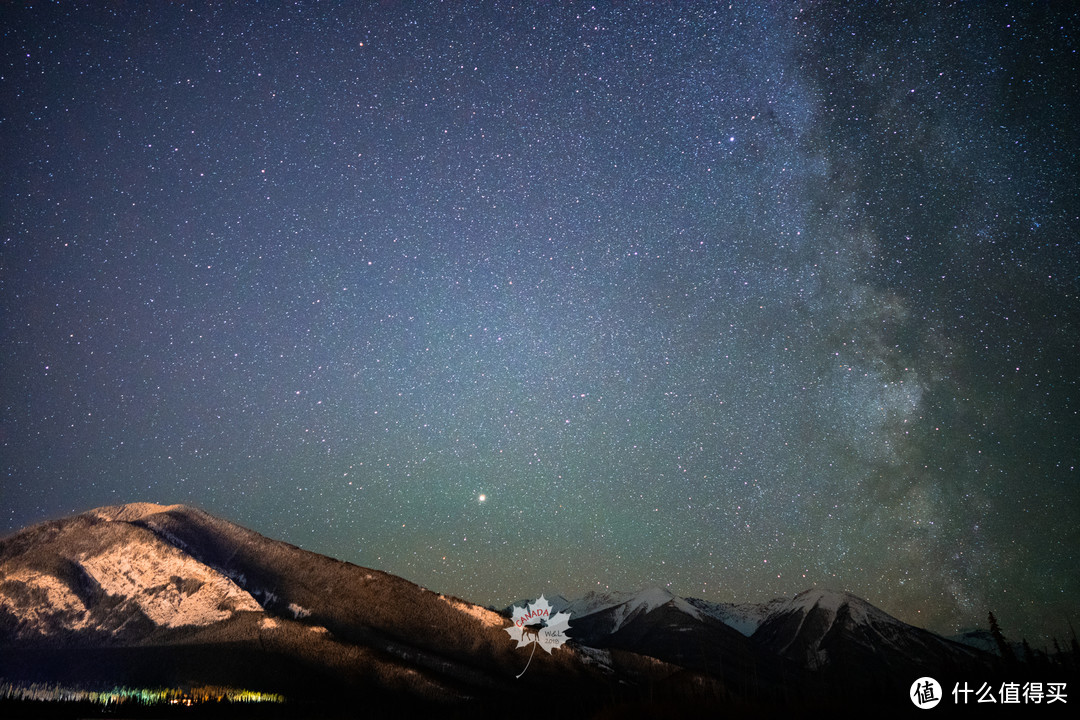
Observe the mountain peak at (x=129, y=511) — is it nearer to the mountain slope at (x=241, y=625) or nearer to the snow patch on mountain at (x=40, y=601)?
the mountain slope at (x=241, y=625)

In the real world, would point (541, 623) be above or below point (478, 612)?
above

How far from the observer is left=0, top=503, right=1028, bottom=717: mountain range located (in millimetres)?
107000

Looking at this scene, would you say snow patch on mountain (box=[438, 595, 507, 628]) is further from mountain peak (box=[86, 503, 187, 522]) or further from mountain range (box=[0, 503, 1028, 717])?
mountain peak (box=[86, 503, 187, 522])

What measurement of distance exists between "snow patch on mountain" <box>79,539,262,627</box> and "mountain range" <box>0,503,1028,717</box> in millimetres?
374

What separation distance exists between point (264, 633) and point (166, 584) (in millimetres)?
32319

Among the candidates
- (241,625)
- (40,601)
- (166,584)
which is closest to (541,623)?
(241,625)

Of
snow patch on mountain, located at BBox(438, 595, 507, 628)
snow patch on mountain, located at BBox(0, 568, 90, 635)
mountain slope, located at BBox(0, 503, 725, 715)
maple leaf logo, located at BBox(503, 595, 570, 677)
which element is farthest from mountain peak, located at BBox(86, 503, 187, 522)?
maple leaf logo, located at BBox(503, 595, 570, 677)

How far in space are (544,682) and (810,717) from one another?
10992cm

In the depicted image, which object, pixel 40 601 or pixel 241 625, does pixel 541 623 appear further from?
pixel 40 601

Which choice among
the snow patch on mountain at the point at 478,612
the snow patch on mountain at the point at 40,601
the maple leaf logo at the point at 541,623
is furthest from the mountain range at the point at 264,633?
the maple leaf logo at the point at 541,623

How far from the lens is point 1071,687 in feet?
134

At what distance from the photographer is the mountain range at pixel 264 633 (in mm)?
107000

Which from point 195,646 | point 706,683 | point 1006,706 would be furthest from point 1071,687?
point 195,646

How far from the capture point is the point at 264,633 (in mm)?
122812
